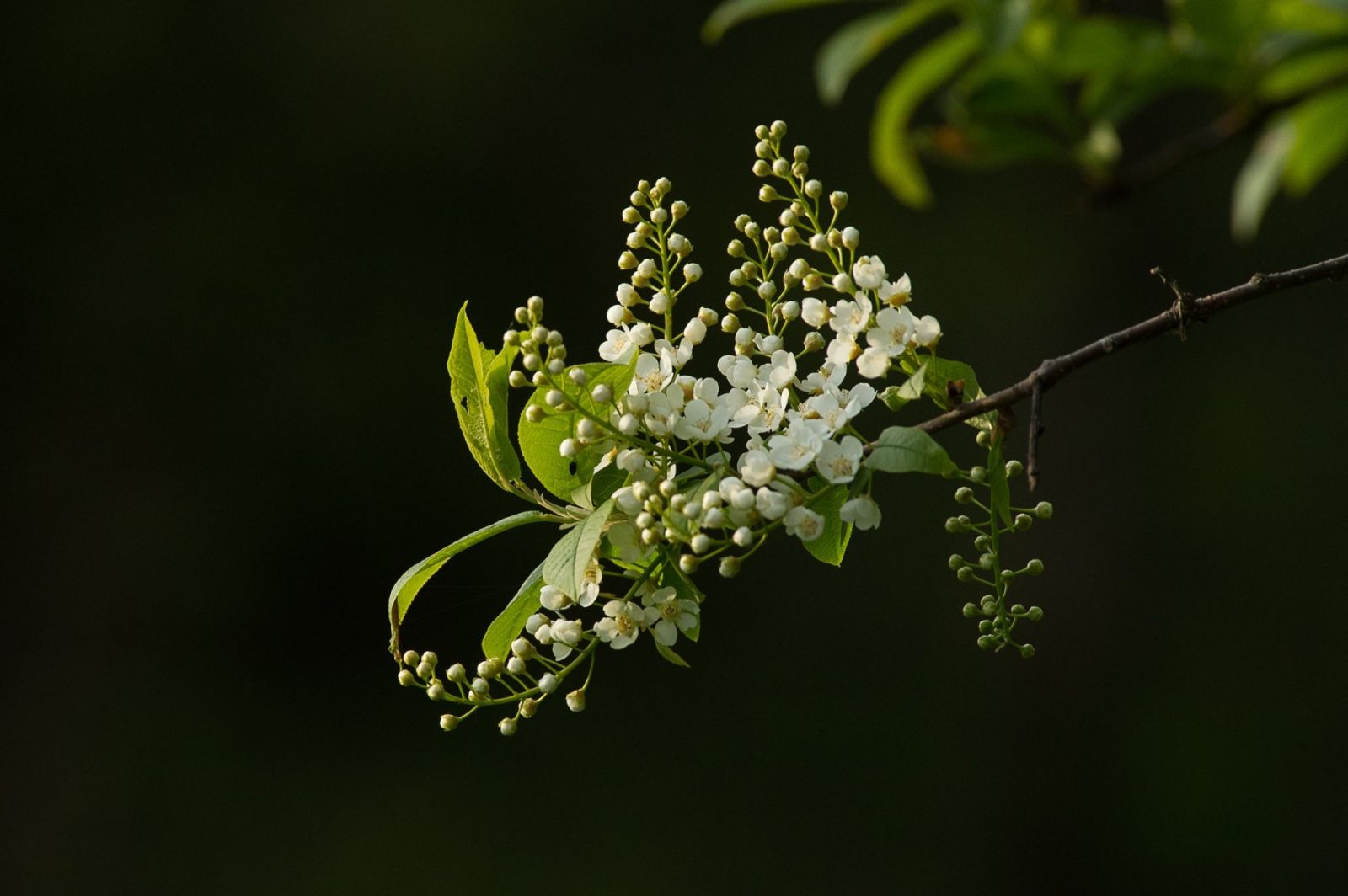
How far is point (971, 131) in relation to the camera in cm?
95

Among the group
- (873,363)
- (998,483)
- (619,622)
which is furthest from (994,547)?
(619,622)

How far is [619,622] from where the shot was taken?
101 centimetres

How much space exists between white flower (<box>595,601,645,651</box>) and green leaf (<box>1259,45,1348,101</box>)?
21.7 inches

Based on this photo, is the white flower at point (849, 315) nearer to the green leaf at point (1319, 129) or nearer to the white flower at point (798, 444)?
the white flower at point (798, 444)

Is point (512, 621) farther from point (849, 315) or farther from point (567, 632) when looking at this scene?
point (849, 315)

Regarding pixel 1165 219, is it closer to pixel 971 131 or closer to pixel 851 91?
pixel 851 91

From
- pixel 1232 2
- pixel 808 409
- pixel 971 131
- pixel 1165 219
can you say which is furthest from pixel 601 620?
pixel 1165 219

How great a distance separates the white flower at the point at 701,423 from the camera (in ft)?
3.20

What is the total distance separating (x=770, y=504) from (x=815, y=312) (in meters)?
0.17

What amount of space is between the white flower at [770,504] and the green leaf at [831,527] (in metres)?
0.04

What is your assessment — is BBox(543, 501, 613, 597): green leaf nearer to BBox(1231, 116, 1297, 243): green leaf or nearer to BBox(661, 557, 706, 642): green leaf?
BBox(661, 557, 706, 642): green leaf

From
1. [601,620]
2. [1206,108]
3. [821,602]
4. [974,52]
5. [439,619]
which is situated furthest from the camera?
[1206,108]

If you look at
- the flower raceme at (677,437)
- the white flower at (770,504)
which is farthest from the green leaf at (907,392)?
the white flower at (770,504)

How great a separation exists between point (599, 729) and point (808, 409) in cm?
415
